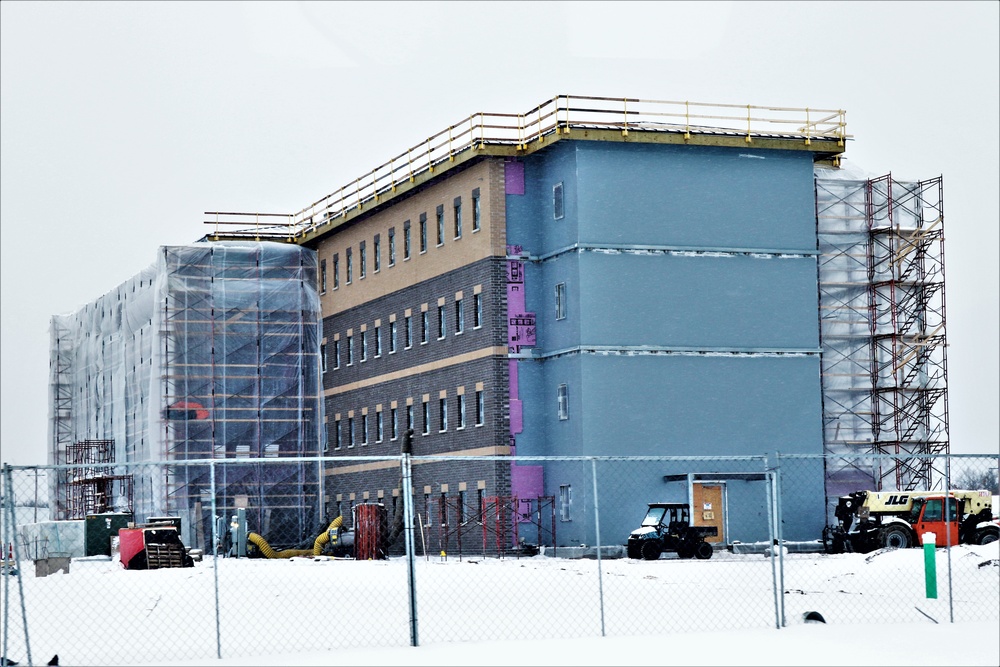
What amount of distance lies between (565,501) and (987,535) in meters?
13.6

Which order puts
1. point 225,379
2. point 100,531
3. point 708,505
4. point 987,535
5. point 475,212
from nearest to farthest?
point 987,535, point 708,505, point 475,212, point 100,531, point 225,379

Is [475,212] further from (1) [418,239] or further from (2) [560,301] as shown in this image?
(1) [418,239]

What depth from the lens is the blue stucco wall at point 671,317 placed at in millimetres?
54594

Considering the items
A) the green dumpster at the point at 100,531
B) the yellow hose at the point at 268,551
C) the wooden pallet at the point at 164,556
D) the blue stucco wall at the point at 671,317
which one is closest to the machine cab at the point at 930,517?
the blue stucco wall at the point at 671,317

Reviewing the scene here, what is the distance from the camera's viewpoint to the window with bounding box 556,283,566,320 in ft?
183

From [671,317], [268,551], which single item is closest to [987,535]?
[671,317]

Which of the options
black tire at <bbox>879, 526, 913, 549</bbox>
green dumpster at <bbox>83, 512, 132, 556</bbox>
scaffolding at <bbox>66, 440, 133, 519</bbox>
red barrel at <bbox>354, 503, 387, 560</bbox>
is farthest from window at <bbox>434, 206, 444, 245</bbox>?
black tire at <bbox>879, 526, 913, 549</bbox>

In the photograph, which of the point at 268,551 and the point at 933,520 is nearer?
the point at 933,520

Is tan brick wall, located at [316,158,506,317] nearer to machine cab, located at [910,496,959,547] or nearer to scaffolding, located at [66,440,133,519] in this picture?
scaffolding, located at [66,440,133,519]

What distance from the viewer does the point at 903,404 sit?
61.0 metres

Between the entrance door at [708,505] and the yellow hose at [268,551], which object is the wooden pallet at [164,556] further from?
the entrance door at [708,505]

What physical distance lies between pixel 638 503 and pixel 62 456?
41.8m

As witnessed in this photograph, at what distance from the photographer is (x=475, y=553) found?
56.5 metres

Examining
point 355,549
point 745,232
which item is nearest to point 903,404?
point 745,232
